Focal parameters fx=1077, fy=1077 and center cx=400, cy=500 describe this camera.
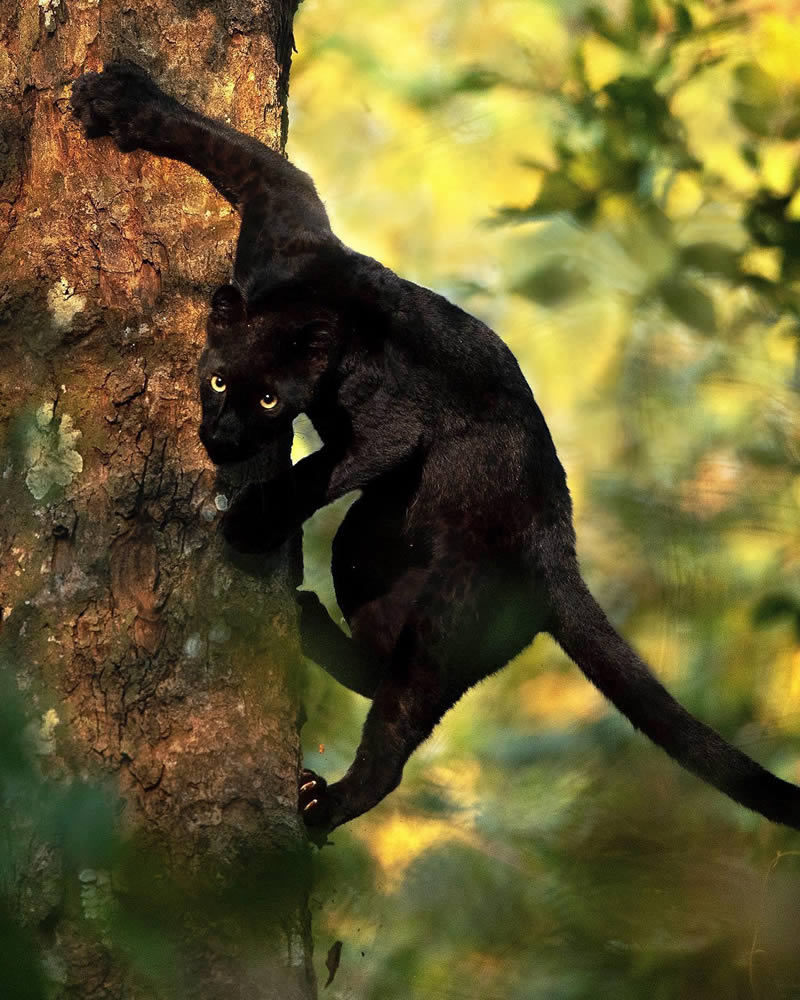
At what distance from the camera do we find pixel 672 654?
1.76 metres

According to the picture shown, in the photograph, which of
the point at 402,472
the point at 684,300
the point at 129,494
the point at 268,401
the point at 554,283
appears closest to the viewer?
the point at 684,300

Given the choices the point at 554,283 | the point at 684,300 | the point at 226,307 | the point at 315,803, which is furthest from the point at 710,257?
the point at 315,803

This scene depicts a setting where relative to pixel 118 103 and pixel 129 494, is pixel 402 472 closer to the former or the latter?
pixel 129 494

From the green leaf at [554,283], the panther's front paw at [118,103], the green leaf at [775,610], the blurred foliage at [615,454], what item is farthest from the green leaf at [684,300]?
the panther's front paw at [118,103]

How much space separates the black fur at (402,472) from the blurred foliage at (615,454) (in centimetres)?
9

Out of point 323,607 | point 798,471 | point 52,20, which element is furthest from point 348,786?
point 52,20

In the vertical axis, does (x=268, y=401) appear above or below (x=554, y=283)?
above

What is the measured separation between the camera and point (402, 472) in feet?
9.05

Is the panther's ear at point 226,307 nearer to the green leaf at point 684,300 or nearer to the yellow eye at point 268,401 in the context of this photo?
the yellow eye at point 268,401

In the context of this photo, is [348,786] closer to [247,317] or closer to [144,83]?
[247,317]

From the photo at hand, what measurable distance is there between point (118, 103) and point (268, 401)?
0.75 meters

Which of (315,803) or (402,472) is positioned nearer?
(315,803)

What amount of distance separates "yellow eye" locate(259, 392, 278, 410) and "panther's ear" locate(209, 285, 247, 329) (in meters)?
0.20

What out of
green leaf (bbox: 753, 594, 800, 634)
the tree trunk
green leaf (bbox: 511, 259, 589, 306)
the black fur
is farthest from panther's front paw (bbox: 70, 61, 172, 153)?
green leaf (bbox: 753, 594, 800, 634)
